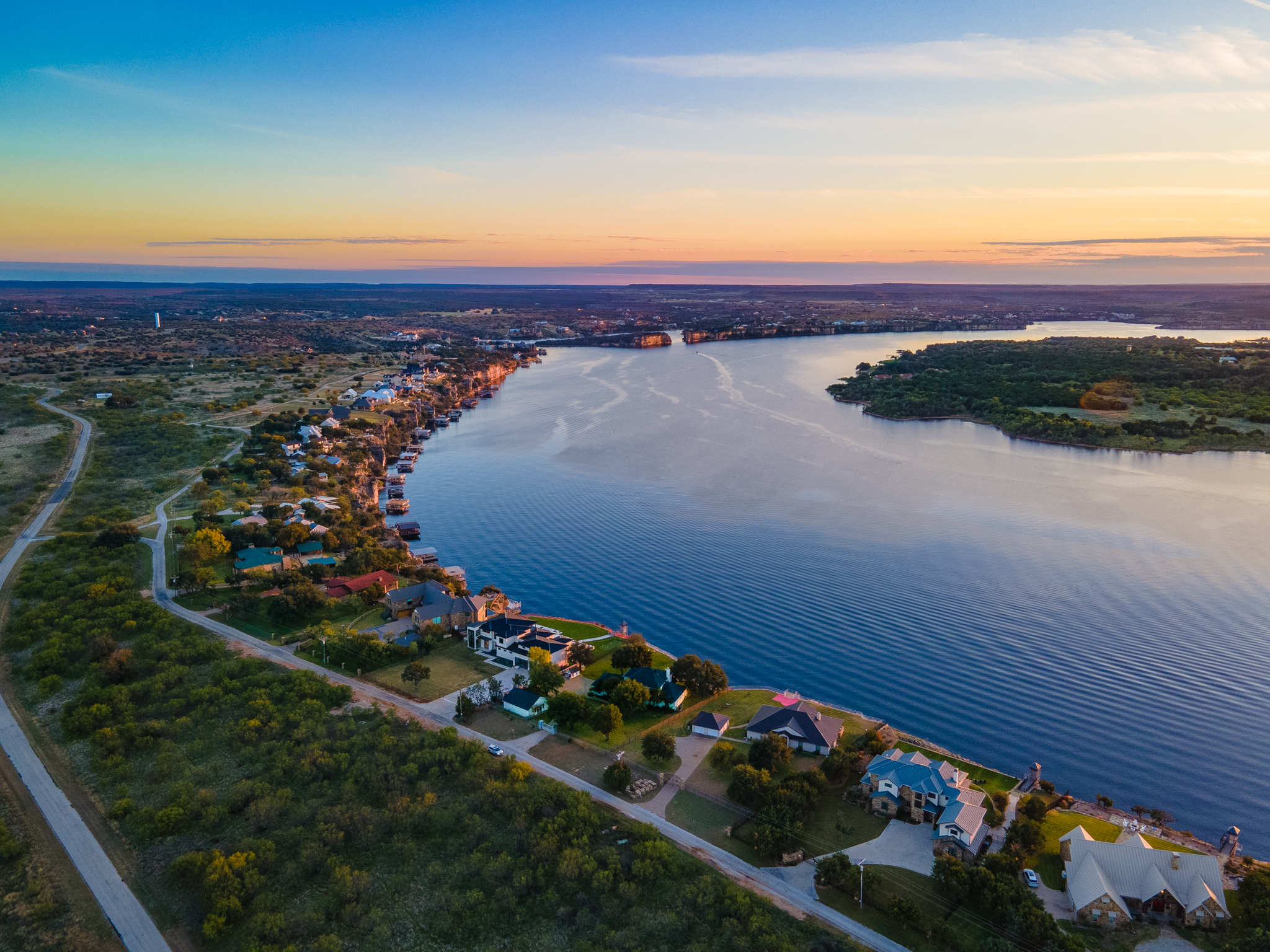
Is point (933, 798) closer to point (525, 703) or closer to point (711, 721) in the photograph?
point (711, 721)

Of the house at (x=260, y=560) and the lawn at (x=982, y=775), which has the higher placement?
the house at (x=260, y=560)

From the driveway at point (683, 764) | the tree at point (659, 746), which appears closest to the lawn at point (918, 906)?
the driveway at point (683, 764)

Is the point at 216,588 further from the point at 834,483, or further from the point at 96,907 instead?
the point at 834,483

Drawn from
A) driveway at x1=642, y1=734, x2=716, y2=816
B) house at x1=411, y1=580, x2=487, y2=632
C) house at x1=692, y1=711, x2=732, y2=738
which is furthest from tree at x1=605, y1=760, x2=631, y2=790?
house at x1=411, y1=580, x2=487, y2=632

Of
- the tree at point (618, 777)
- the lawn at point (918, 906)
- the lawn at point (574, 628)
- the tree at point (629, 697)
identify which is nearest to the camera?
the lawn at point (918, 906)

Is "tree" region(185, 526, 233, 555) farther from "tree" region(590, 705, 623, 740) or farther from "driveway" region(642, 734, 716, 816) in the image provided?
"driveway" region(642, 734, 716, 816)

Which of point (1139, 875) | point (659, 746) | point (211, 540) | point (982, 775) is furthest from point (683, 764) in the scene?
point (211, 540)

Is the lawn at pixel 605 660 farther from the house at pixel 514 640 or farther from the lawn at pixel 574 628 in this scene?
the house at pixel 514 640
